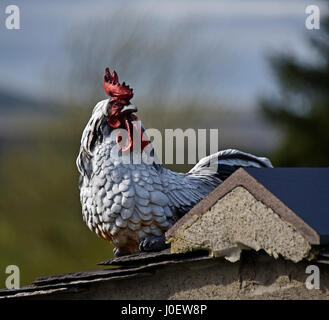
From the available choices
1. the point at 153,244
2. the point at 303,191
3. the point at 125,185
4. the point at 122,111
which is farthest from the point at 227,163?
the point at 303,191

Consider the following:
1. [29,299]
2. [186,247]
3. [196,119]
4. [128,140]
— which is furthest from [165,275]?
[196,119]

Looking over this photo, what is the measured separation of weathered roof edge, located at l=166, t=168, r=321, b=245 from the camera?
496cm

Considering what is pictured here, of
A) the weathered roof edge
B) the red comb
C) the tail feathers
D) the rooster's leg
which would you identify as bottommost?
the rooster's leg

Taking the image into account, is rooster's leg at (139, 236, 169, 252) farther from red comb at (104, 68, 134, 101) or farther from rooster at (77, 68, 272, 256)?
red comb at (104, 68, 134, 101)

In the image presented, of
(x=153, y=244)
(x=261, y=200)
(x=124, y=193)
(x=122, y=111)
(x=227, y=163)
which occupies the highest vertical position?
(x=122, y=111)

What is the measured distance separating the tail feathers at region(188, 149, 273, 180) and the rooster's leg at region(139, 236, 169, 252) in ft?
2.68

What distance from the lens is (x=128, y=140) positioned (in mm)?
6434

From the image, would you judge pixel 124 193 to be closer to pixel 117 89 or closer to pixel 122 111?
pixel 122 111

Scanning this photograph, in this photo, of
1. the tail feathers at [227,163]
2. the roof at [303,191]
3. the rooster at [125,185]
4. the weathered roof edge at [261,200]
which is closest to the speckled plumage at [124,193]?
the rooster at [125,185]

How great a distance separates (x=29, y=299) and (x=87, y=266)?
7.96m

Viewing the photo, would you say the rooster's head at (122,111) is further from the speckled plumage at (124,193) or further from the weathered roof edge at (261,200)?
the weathered roof edge at (261,200)

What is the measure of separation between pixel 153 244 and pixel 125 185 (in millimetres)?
352

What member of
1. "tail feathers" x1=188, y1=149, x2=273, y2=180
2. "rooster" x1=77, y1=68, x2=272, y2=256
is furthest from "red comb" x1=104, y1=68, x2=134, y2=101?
"tail feathers" x1=188, y1=149, x2=273, y2=180

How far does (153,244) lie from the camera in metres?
6.09
